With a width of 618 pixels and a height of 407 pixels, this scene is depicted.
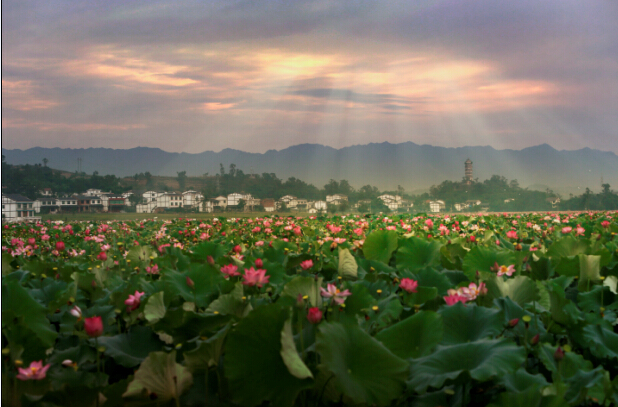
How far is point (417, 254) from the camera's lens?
2648mm

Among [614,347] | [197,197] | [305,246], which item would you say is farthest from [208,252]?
[197,197]

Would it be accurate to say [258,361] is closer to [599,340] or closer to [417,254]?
[599,340]

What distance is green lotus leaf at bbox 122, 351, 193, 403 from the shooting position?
104 cm

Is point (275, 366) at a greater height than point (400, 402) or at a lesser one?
greater

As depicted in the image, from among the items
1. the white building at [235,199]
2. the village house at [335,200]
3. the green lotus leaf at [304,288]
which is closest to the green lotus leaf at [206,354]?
the green lotus leaf at [304,288]

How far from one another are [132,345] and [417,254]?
176 centimetres

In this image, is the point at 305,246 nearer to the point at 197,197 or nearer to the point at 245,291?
the point at 245,291

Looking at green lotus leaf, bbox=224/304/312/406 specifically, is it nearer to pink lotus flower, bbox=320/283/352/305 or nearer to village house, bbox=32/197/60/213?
pink lotus flower, bbox=320/283/352/305

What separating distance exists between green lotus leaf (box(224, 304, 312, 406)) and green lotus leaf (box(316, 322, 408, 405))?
110 mm

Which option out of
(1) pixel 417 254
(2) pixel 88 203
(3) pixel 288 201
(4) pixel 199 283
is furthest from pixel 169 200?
(4) pixel 199 283

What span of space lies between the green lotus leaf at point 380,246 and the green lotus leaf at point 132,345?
1800 mm

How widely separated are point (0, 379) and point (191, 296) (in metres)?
0.81

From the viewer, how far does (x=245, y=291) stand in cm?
175

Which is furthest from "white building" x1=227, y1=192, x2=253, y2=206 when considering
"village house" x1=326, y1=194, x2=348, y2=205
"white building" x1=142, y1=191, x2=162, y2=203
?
"village house" x1=326, y1=194, x2=348, y2=205
